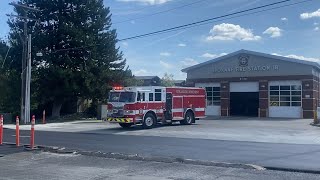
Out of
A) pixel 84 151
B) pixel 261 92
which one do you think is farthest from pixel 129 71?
pixel 84 151

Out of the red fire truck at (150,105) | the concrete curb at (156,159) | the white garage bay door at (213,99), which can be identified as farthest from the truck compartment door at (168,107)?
the white garage bay door at (213,99)

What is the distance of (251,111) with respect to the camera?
50.1m

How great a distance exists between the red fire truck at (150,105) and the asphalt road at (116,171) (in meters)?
13.4

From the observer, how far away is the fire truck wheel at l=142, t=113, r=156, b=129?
1101 inches

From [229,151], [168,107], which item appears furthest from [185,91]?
[229,151]

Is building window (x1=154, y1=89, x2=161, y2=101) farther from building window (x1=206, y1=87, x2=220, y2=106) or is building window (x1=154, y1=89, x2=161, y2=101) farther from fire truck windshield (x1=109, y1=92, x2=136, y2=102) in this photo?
building window (x1=206, y1=87, x2=220, y2=106)

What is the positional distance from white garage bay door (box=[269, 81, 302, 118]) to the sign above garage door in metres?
1.66

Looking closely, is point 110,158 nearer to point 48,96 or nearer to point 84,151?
point 84,151

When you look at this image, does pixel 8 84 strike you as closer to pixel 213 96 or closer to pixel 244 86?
pixel 213 96

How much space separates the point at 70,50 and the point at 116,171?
33.9m

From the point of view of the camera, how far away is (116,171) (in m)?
11.5

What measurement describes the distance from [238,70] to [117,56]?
1312 cm

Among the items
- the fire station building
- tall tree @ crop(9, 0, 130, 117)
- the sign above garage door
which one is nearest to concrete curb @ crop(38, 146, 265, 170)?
tall tree @ crop(9, 0, 130, 117)

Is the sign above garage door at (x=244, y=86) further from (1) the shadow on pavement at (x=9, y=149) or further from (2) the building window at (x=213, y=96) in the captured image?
(1) the shadow on pavement at (x=9, y=149)
